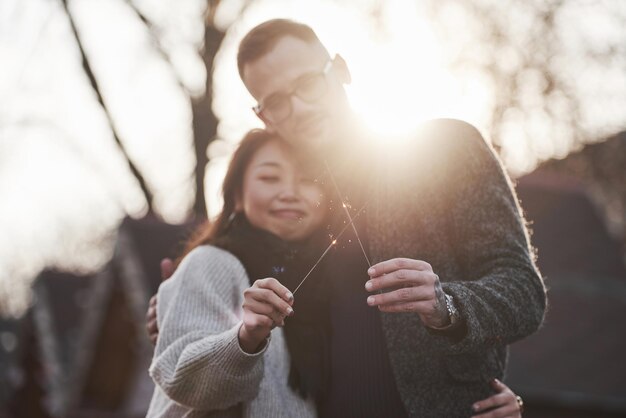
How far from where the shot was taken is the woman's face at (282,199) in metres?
2.35

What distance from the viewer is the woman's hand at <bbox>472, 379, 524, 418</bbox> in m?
1.96

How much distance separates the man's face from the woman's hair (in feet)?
0.81

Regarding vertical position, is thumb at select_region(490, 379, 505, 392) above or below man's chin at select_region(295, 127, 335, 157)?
below

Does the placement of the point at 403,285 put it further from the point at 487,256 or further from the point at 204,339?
the point at 204,339

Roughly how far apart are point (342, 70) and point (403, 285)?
1.13 metres

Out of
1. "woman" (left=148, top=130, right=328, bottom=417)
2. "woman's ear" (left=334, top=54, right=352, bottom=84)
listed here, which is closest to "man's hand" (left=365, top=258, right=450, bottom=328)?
"woman" (left=148, top=130, right=328, bottom=417)

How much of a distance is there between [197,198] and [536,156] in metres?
7.22

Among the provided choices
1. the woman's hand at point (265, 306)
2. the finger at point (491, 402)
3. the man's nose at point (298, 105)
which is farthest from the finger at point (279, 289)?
the man's nose at point (298, 105)

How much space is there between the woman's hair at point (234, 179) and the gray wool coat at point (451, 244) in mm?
586

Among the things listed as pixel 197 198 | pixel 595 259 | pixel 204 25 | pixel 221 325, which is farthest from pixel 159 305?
pixel 595 259

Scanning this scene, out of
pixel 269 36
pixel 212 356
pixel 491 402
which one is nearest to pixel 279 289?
pixel 212 356

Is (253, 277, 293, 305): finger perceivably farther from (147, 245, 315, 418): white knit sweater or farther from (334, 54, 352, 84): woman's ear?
(334, 54, 352, 84): woman's ear

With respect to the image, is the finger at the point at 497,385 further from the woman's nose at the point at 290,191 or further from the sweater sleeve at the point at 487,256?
the woman's nose at the point at 290,191

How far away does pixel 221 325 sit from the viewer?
2.10 m
